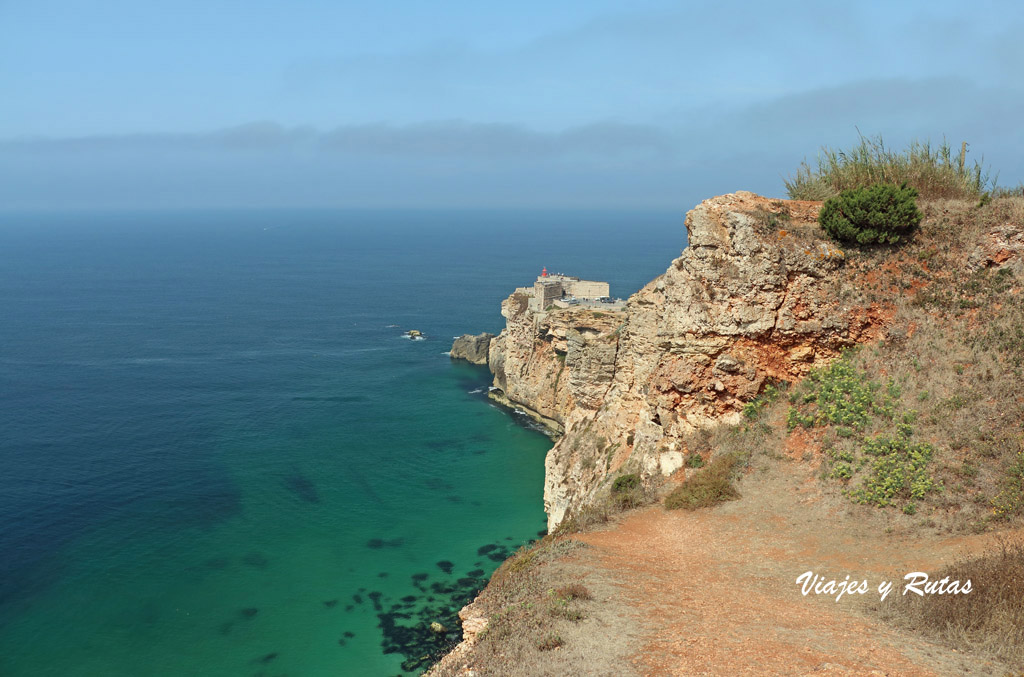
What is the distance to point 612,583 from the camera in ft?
40.8

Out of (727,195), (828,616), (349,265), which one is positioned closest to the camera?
(828,616)

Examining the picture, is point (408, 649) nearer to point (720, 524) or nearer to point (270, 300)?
point (720, 524)

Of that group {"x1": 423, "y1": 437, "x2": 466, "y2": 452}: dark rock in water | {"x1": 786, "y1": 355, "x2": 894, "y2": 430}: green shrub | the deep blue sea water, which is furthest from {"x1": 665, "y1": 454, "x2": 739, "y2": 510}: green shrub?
{"x1": 423, "y1": 437, "x2": 466, "y2": 452}: dark rock in water

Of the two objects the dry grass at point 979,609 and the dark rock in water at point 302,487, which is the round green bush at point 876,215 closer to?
the dry grass at point 979,609

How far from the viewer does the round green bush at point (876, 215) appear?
745 inches

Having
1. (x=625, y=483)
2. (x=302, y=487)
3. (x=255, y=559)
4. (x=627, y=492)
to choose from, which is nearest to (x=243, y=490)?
(x=302, y=487)

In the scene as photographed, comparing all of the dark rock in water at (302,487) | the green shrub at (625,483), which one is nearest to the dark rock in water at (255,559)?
the dark rock in water at (302,487)

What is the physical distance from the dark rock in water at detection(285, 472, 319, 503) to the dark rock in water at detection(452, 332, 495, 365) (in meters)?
31.3

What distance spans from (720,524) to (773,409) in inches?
183

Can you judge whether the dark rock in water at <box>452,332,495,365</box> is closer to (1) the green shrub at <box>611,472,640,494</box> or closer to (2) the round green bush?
(1) the green shrub at <box>611,472,640,494</box>

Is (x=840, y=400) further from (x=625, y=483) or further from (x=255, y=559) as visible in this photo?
(x=255, y=559)

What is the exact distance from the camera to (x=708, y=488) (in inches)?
666

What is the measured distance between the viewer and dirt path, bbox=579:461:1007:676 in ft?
30.6

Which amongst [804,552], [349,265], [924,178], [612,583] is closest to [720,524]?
[804,552]
